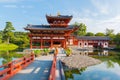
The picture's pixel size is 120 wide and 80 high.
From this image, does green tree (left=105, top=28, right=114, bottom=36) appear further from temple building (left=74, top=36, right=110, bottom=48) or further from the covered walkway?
the covered walkway

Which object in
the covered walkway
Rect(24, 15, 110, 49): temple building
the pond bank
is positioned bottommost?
the pond bank

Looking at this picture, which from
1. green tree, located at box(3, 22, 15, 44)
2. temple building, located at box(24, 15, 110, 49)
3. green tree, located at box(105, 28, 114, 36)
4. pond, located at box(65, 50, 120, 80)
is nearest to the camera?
pond, located at box(65, 50, 120, 80)

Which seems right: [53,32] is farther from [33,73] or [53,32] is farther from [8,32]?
[33,73]

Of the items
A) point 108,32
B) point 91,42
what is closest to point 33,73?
point 91,42

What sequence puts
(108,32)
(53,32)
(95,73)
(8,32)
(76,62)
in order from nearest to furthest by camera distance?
(95,73) < (76,62) < (53,32) < (8,32) < (108,32)

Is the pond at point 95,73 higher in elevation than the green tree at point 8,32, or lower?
lower

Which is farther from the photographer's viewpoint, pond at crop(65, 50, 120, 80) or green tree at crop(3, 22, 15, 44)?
green tree at crop(3, 22, 15, 44)

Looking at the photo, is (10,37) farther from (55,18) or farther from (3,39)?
(55,18)

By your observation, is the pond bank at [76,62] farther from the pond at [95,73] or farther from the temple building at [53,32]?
the temple building at [53,32]

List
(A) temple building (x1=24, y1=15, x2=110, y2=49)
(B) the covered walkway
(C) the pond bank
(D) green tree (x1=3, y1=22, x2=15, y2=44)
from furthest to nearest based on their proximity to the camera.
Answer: (D) green tree (x1=3, y1=22, x2=15, y2=44), (A) temple building (x1=24, y1=15, x2=110, y2=49), (C) the pond bank, (B) the covered walkway

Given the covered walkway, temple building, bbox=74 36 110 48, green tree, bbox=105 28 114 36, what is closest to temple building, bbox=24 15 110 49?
temple building, bbox=74 36 110 48

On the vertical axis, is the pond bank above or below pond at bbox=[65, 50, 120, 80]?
above

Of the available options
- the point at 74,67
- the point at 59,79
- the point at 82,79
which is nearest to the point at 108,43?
the point at 74,67

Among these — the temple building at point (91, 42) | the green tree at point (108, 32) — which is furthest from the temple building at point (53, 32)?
the green tree at point (108, 32)
